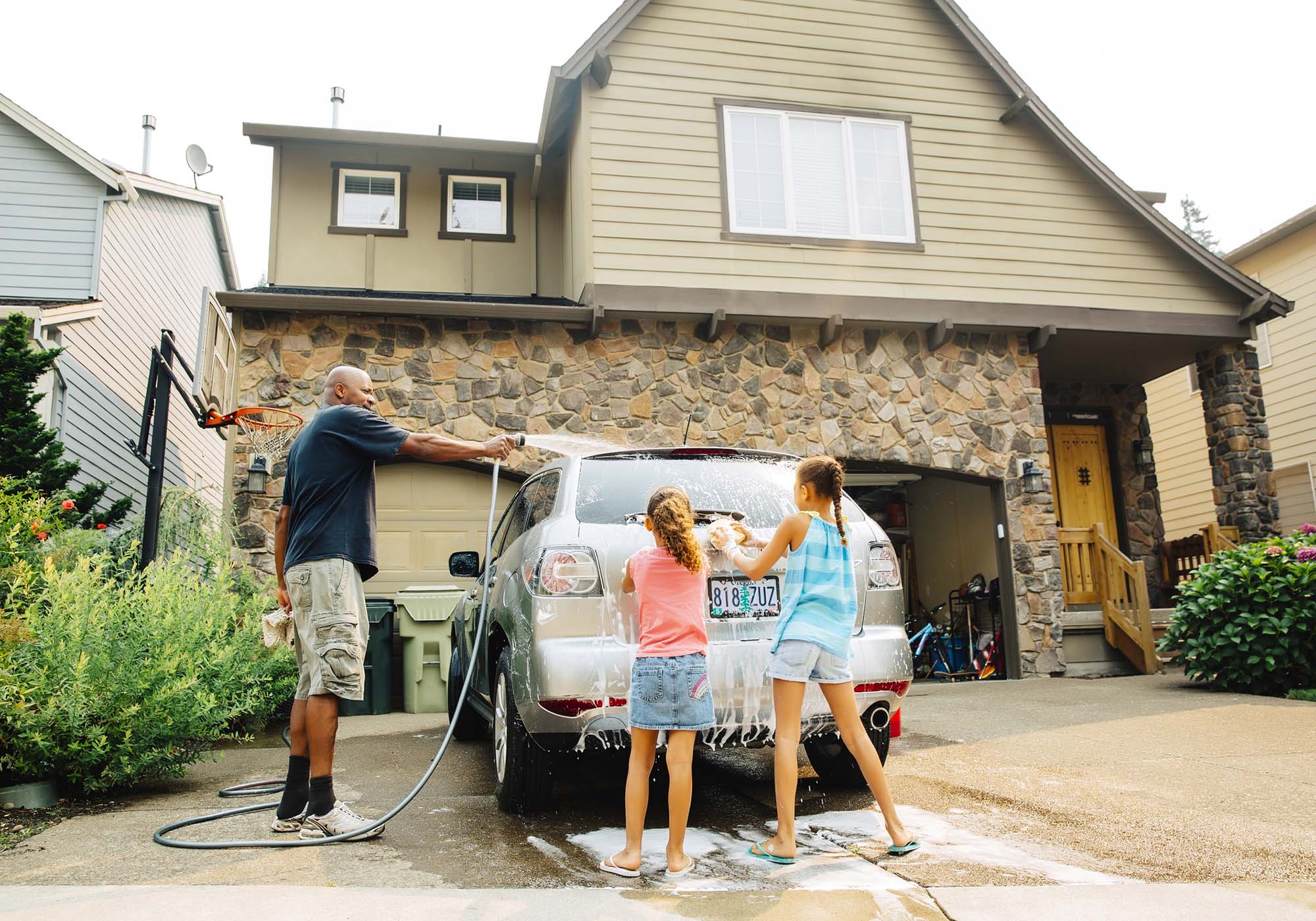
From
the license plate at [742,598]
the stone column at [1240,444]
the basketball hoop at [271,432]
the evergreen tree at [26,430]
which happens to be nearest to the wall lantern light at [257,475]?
the basketball hoop at [271,432]

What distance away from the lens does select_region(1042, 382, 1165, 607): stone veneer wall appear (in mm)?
13234

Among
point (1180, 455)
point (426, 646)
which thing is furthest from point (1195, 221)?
point (426, 646)

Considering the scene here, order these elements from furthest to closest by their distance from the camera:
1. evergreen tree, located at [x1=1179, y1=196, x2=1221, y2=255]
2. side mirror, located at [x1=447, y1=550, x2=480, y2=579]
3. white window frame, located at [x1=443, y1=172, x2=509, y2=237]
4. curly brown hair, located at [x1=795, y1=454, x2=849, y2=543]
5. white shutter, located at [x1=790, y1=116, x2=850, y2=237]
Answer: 1. evergreen tree, located at [x1=1179, y1=196, x2=1221, y2=255]
2. white window frame, located at [x1=443, y1=172, x2=509, y2=237]
3. white shutter, located at [x1=790, y1=116, x2=850, y2=237]
4. side mirror, located at [x1=447, y1=550, x2=480, y2=579]
5. curly brown hair, located at [x1=795, y1=454, x2=849, y2=543]

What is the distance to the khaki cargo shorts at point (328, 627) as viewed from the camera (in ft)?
11.8

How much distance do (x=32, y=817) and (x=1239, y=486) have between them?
12.3 meters

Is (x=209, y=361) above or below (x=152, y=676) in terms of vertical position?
above

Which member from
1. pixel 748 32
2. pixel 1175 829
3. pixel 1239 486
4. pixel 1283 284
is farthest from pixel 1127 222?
pixel 1175 829

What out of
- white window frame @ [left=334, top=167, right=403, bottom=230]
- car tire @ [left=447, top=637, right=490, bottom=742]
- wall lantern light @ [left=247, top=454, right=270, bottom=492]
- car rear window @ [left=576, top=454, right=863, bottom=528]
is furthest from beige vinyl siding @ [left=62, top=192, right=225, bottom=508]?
car rear window @ [left=576, top=454, right=863, bottom=528]

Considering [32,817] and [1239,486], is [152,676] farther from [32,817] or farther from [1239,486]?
[1239,486]

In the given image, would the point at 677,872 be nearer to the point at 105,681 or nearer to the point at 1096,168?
the point at 105,681

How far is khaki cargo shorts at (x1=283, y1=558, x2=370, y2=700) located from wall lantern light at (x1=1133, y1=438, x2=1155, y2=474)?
41.4 feet

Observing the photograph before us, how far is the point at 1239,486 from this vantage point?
11.3m

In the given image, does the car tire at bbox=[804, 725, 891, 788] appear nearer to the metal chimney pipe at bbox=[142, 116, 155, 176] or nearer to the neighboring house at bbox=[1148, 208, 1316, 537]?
the neighboring house at bbox=[1148, 208, 1316, 537]

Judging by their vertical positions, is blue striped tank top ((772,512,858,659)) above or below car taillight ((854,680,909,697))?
above
